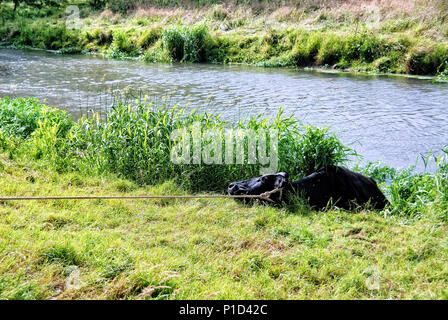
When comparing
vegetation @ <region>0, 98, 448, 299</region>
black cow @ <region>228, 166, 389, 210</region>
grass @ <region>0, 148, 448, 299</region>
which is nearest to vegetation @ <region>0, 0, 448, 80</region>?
black cow @ <region>228, 166, 389, 210</region>

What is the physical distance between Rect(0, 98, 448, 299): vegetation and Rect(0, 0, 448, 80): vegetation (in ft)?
33.0

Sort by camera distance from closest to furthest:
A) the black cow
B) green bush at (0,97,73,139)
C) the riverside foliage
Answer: the black cow, the riverside foliage, green bush at (0,97,73,139)

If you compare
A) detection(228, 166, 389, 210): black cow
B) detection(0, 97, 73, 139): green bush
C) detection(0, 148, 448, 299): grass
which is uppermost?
detection(0, 97, 73, 139): green bush

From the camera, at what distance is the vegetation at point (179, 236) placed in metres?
2.73

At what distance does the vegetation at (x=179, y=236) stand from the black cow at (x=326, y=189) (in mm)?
180

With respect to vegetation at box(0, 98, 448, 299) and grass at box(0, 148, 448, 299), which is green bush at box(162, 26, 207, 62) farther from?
grass at box(0, 148, 448, 299)

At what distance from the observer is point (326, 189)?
4.54 m

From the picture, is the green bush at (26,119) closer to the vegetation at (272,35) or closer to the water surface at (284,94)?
the water surface at (284,94)

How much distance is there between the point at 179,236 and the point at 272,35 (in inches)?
597

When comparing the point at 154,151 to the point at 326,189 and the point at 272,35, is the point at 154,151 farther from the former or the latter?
the point at 272,35

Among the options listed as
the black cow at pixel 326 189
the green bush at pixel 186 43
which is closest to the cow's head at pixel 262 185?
the black cow at pixel 326 189

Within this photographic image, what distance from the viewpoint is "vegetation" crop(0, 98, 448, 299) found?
8.96 feet

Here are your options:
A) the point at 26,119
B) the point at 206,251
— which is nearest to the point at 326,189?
the point at 206,251
